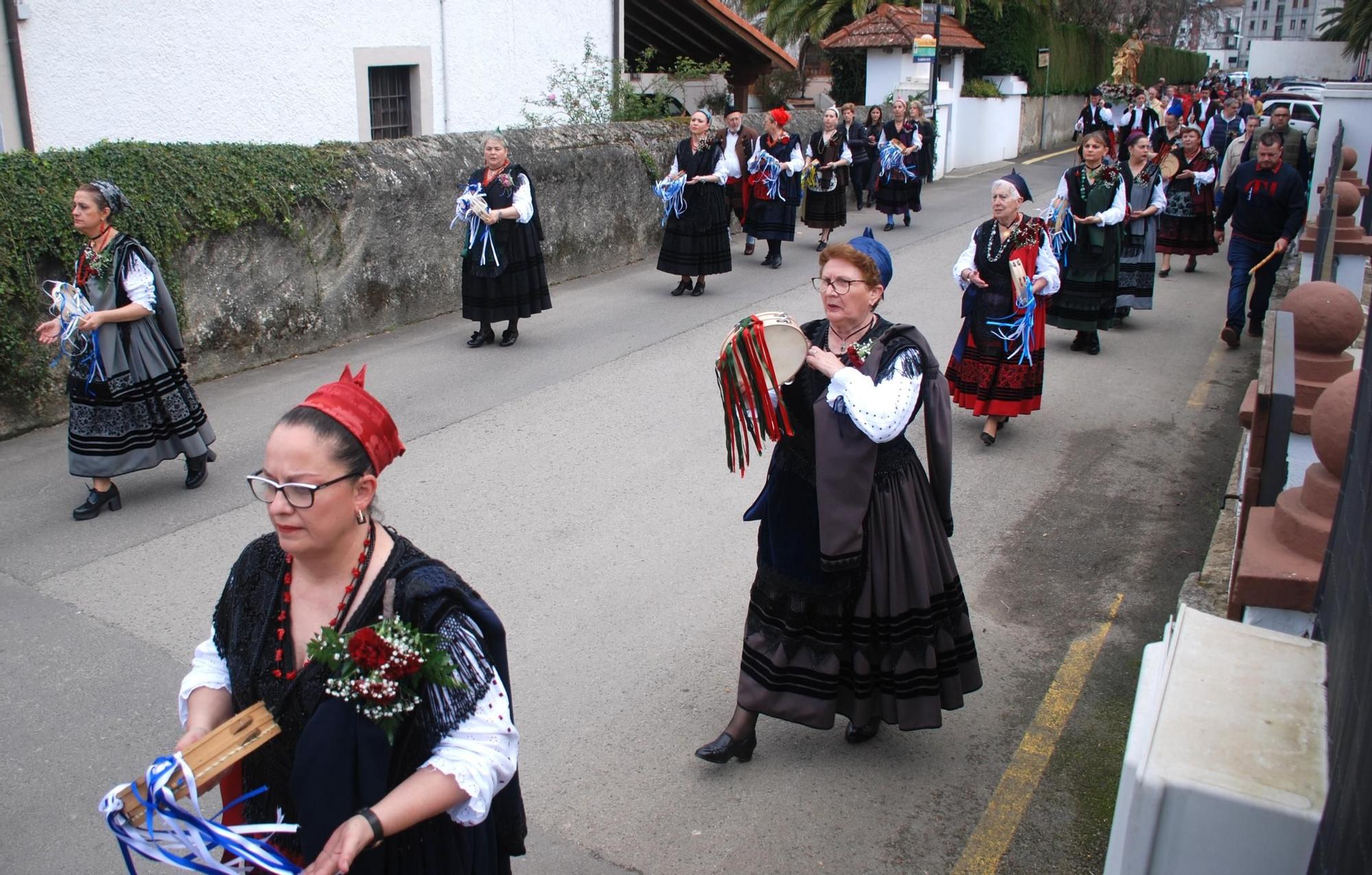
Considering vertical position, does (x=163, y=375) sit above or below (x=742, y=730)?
above

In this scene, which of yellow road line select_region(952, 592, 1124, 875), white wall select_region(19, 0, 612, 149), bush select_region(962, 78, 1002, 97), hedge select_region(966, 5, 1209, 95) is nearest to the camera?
yellow road line select_region(952, 592, 1124, 875)

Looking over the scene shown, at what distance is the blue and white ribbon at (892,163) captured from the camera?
55.2ft

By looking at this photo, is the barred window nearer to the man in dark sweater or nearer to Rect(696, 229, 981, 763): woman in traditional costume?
the man in dark sweater

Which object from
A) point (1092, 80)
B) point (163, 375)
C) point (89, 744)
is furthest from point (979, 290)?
point (1092, 80)

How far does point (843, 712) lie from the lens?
426 cm

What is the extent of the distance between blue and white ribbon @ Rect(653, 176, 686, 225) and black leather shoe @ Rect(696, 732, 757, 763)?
8836 millimetres

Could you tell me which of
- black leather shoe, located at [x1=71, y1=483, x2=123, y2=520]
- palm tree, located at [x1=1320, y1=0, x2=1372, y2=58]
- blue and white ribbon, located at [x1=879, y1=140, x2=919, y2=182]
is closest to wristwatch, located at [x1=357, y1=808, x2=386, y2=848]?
black leather shoe, located at [x1=71, y1=483, x2=123, y2=520]

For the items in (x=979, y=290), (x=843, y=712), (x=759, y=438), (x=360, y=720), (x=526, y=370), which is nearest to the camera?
Result: (x=360, y=720)

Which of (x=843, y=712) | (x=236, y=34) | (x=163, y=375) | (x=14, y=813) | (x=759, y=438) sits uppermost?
(x=236, y=34)

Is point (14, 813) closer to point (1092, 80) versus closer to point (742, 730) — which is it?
point (742, 730)

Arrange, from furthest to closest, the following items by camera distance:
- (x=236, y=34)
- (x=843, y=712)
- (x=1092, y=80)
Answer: (x=1092, y=80) → (x=236, y=34) → (x=843, y=712)

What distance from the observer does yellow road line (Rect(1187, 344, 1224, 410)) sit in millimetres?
9020

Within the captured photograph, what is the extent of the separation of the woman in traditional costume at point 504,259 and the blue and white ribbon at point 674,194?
2422mm

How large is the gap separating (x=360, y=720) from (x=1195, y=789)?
1.45 meters
